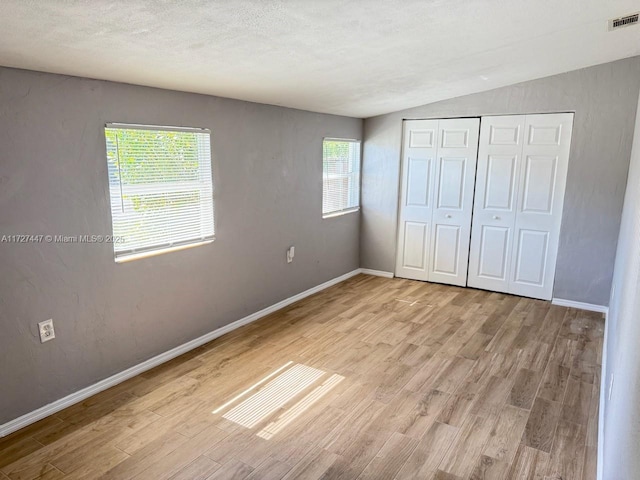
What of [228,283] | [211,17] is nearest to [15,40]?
[211,17]

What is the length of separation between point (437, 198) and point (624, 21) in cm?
266

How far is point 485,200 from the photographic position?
16.1ft

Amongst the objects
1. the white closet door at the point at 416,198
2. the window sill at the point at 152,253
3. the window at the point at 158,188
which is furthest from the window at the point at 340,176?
the window sill at the point at 152,253

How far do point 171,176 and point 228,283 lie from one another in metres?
1.10

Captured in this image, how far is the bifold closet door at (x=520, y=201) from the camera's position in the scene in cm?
448

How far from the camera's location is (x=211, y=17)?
194 centimetres

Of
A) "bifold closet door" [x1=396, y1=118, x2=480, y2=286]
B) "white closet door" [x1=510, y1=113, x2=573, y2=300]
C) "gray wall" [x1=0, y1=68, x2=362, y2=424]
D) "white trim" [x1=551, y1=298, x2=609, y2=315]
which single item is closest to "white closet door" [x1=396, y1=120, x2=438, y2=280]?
"bifold closet door" [x1=396, y1=118, x2=480, y2=286]

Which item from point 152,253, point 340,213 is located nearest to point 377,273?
point 340,213

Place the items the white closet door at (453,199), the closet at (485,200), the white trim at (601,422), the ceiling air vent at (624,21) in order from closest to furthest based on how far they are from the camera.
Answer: the white trim at (601,422) → the ceiling air vent at (624,21) → the closet at (485,200) → the white closet door at (453,199)

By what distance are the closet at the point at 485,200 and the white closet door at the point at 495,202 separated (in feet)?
0.03

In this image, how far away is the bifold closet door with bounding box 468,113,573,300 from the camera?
14.7 feet

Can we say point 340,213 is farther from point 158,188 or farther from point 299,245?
point 158,188

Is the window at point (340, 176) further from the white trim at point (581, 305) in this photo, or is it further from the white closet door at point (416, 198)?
the white trim at point (581, 305)

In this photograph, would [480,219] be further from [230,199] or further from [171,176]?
[171,176]
